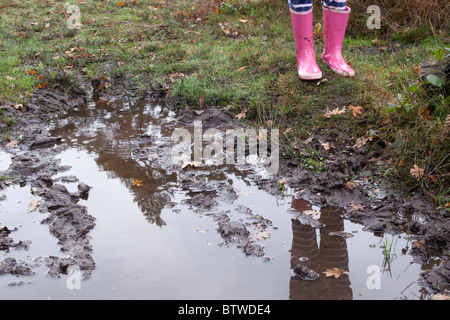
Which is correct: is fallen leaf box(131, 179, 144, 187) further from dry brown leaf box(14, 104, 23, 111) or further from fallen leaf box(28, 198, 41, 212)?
dry brown leaf box(14, 104, 23, 111)

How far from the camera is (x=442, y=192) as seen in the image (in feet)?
11.1

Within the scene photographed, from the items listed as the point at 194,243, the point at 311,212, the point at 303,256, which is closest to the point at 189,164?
the point at 194,243

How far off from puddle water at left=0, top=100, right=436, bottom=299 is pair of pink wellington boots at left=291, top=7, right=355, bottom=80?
1489 millimetres

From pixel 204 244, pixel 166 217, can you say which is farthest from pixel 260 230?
pixel 166 217

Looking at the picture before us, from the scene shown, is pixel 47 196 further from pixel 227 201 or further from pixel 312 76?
pixel 312 76

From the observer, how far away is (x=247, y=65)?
19.2 feet

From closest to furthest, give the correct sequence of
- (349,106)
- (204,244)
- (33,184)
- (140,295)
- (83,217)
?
(140,295) < (204,244) < (83,217) < (33,184) < (349,106)

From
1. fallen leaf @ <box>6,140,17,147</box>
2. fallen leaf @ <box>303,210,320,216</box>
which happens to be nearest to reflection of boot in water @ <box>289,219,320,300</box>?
Answer: fallen leaf @ <box>303,210,320,216</box>

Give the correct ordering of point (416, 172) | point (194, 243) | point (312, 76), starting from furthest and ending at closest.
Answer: point (312, 76)
point (416, 172)
point (194, 243)

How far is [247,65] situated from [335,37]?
1.47 metres

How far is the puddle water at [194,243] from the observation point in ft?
8.71

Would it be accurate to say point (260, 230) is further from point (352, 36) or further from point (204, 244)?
point (352, 36)

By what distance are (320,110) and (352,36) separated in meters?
2.54

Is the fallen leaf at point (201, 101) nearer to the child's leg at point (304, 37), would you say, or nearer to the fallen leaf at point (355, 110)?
the child's leg at point (304, 37)
